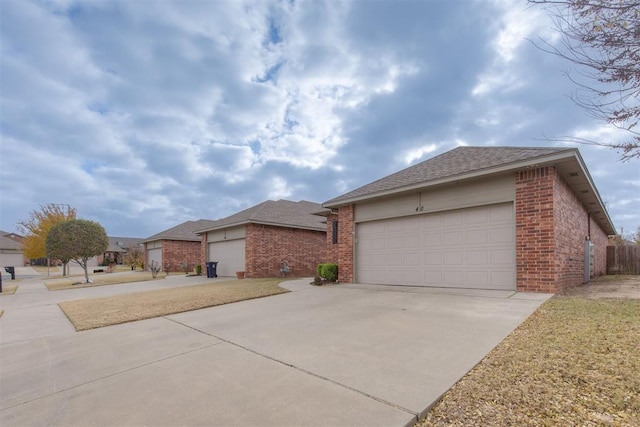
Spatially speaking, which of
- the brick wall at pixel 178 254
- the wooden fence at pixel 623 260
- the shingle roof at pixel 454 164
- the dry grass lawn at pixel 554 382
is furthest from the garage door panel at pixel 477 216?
the brick wall at pixel 178 254

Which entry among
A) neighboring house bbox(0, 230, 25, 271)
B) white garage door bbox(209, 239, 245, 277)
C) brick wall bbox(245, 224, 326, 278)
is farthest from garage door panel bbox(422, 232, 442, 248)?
neighboring house bbox(0, 230, 25, 271)

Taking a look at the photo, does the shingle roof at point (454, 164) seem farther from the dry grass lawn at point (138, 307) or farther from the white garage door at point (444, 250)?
the dry grass lawn at point (138, 307)

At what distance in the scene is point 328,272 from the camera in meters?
12.3

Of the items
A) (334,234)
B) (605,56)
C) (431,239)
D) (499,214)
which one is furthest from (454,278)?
(605,56)

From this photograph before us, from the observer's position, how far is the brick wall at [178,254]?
26.4 meters

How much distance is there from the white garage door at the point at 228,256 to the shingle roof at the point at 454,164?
25.5 feet

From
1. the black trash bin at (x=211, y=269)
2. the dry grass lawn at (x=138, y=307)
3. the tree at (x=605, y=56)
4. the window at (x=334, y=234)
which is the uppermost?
the tree at (x=605, y=56)

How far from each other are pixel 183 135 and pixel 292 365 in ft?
51.6

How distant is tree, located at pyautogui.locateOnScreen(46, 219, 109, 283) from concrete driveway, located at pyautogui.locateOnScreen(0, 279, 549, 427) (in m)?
13.5

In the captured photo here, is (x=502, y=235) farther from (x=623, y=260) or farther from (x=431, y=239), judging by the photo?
(x=623, y=260)

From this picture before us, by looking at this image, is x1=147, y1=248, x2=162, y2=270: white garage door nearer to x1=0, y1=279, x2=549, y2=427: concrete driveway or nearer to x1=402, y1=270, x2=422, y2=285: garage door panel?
x1=0, y1=279, x2=549, y2=427: concrete driveway

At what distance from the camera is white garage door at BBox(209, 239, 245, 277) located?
1833 cm

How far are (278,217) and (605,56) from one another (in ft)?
53.6

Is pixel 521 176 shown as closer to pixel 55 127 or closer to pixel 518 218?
pixel 518 218
